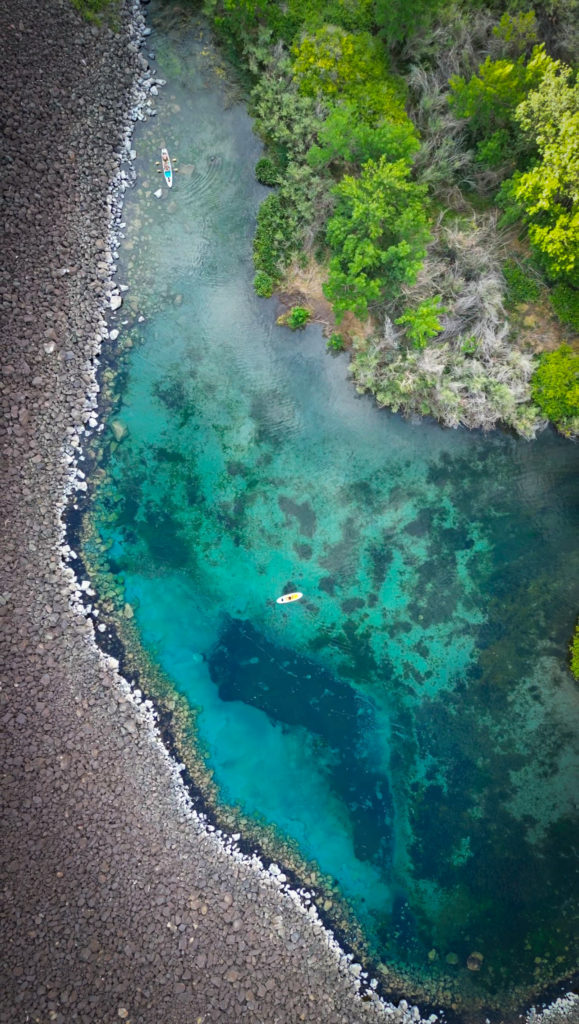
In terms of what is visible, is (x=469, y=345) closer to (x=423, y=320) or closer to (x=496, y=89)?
(x=423, y=320)

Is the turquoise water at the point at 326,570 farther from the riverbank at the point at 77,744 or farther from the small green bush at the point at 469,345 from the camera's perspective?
the small green bush at the point at 469,345

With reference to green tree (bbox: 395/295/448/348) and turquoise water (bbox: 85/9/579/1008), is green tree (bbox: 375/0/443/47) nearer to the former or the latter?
turquoise water (bbox: 85/9/579/1008)

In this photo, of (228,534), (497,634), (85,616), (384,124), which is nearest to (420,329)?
(384,124)

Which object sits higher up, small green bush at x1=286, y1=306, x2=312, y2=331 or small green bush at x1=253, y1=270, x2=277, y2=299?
small green bush at x1=253, y1=270, x2=277, y2=299

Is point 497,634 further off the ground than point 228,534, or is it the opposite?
point 228,534

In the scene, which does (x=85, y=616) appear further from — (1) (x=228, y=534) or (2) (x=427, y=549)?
(2) (x=427, y=549)

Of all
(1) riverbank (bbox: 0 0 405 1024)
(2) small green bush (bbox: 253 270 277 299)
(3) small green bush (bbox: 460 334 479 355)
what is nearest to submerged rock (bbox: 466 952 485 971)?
(1) riverbank (bbox: 0 0 405 1024)
